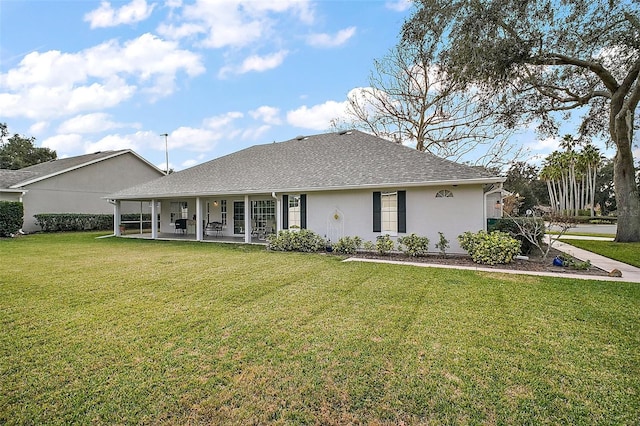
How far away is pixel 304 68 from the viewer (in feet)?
54.2

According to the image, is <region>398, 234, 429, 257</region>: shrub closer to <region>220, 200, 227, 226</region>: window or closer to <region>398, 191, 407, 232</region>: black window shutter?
<region>398, 191, 407, 232</region>: black window shutter

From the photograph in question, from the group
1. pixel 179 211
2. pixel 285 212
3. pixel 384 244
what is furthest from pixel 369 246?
pixel 179 211

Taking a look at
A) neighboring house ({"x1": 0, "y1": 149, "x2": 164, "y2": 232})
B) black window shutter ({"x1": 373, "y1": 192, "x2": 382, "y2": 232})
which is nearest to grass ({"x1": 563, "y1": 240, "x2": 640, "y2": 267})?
black window shutter ({"x1": 373, "y1": 192, "x2": 382, "y2": 232})

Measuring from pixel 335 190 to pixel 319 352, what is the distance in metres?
8.30

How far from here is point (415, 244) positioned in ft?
32.2

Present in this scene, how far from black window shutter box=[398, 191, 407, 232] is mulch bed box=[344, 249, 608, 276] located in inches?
35.7

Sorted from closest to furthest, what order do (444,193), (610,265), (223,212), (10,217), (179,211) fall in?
(610,265) → (444,193) → (10,217) → (223,212) → (179,211)

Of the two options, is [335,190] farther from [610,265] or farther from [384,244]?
[610,265]

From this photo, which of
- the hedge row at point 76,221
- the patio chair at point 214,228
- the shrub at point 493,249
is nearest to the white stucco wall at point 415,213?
the shrub at point 493,249

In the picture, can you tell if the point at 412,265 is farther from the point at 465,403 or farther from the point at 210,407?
the point at 210,407

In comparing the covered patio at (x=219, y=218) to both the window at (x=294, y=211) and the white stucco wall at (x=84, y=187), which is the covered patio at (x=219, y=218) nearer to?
the window at (x=294, y=211)

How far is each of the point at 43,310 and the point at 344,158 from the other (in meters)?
10.8

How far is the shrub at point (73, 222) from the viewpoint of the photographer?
18.3 metres

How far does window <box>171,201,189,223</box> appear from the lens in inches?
707
